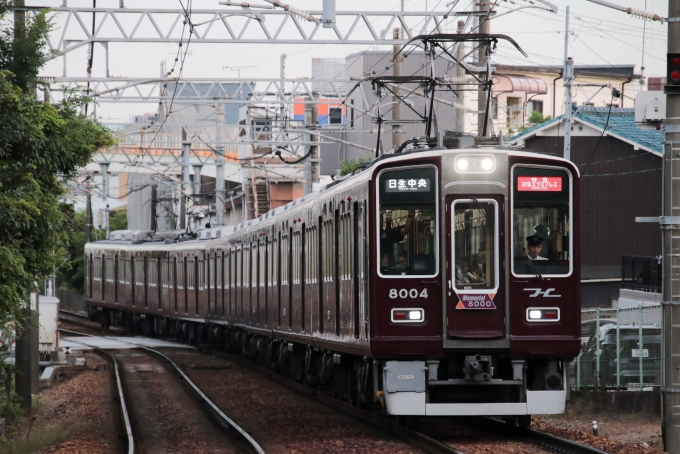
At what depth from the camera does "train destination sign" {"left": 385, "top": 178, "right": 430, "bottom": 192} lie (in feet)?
36.1

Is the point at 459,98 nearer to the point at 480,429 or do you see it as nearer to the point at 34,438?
the point at 480,429

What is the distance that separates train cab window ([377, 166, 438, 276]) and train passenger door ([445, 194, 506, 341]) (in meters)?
0.18

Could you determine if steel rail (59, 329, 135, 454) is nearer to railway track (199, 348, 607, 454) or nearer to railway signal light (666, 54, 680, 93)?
railway track (199, 348, 607, 454)

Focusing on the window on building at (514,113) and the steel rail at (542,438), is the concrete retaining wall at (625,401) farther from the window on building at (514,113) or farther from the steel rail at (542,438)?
the window on building at (514,113)

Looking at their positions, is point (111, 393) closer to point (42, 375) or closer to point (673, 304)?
point (42, 375)

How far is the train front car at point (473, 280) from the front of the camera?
10.9 metres

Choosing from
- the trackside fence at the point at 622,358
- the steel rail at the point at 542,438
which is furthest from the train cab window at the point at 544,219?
the trackside fence at the point at 622,358

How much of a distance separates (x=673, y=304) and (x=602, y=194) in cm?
2389

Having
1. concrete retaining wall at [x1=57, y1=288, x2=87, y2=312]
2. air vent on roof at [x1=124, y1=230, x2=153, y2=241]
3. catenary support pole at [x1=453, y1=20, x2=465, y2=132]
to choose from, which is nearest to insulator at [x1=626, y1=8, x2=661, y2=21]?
catenary support pole at [x1=453, y1=20, x2=465, y2=132]

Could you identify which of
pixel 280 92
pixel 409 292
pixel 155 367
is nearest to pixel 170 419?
pixel 409 292

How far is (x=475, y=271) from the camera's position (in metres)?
11.0

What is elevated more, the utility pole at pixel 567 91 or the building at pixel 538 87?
the building at pixel 538 87

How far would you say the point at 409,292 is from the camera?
11.0 m

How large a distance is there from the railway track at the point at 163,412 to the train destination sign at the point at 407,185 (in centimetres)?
260
